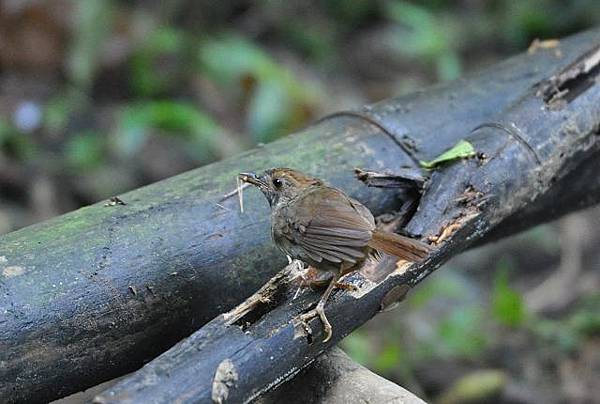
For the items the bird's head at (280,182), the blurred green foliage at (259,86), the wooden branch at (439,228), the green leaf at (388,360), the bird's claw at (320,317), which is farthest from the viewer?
the blurred green foliage at (259,86)

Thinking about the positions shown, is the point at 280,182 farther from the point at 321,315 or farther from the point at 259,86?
the point at 259,86

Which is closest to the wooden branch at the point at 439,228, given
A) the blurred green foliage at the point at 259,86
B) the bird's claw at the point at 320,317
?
the bird's claw at the point at 320,317

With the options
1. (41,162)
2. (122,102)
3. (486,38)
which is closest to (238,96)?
(122,102)

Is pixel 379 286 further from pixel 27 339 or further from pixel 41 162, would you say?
pixel 41 162

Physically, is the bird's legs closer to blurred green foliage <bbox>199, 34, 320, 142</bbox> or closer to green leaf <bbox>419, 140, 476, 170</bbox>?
green leaf <bbox>419, 140, 476, 170</bbox>

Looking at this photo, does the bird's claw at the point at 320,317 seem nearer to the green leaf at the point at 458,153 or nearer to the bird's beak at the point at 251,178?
the bird's beak at the point at 251,178

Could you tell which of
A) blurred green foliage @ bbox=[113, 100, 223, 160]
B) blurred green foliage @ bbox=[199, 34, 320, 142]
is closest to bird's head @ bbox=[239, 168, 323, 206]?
blurred green foliage @ bbox=[199, 34, 320, 142]
